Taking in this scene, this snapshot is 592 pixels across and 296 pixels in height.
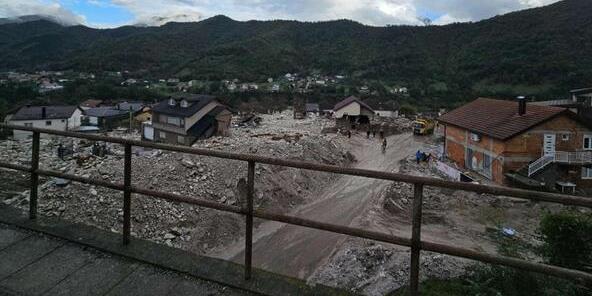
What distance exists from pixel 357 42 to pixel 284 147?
10961 cm

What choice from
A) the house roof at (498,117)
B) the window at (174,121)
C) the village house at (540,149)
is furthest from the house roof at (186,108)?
the village house at (540,149)

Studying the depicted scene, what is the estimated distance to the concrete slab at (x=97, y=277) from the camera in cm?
264

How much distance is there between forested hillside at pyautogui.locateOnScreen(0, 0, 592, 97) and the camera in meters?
80.1

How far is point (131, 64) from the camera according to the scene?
→ 387 feet

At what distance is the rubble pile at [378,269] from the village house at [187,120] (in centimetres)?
2430

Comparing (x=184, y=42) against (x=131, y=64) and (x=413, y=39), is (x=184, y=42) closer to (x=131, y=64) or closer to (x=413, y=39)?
(x=131, y=64)

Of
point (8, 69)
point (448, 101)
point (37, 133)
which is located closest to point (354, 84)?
point (448, 101)

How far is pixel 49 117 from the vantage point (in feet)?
149

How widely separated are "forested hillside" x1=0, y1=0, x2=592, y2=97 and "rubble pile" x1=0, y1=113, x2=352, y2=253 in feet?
198

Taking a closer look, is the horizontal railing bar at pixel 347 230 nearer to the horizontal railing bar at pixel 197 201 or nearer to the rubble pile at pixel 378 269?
the horizontal railing bar at pixel 197 201

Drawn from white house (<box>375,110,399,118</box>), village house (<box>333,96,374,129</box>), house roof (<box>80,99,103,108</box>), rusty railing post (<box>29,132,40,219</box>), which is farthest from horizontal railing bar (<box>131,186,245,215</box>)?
house roof (<box>80,99,103,108</box>)

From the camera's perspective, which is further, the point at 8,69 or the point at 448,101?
the point at 8,69

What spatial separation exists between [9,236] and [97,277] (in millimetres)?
1212

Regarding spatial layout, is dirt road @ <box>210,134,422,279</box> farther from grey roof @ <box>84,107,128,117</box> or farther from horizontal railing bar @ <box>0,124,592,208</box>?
grey roof @ <box>84,107,128,117</box>
